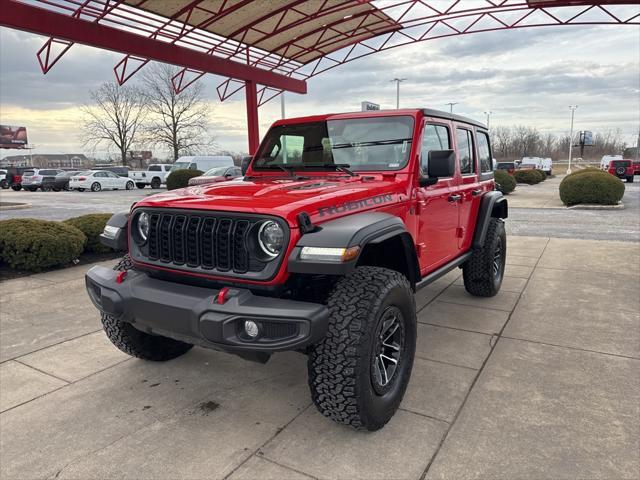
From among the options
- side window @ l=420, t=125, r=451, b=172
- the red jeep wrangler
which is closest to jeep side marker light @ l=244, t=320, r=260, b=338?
the red jeep wrangler

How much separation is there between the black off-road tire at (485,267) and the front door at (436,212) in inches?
30.9

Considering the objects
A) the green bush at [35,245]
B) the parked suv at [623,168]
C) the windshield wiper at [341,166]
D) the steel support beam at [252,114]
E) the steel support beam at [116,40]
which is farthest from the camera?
the parked suv at [623,168]

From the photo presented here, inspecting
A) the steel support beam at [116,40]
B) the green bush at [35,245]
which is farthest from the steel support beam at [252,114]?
the green bush at [35,245]

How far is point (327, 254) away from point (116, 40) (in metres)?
12.0

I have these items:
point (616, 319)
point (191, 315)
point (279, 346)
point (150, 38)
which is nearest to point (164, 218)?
point (191, 315)

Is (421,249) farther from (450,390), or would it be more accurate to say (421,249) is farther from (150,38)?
(150,38)

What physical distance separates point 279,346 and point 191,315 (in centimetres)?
49

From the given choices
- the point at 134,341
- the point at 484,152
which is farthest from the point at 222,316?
the point at 484,152

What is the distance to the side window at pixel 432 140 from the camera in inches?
139

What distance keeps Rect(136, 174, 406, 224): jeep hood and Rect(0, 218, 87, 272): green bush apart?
425 cm

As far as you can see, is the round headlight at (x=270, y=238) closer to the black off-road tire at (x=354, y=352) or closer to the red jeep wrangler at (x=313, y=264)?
the red jeep wrangler at (x=313, y=264)

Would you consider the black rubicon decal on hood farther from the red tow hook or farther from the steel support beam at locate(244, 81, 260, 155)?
the steel support beam at locate(244, 81, 260, 155)

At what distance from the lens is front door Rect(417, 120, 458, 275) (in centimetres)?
354

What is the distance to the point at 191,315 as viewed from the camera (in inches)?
90.8
